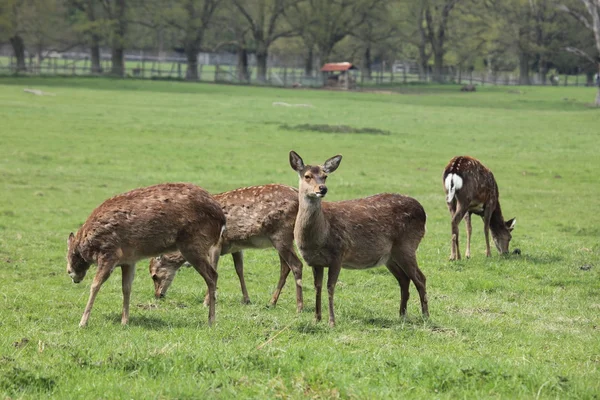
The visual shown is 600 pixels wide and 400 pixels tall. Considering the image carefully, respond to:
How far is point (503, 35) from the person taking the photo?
94.1m

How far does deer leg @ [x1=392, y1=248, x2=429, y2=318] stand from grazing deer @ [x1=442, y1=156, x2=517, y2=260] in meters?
4.42

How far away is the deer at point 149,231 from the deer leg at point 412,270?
205 cm

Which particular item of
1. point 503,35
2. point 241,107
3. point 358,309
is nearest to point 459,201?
point 358,309

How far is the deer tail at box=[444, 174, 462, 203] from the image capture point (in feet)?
47.8

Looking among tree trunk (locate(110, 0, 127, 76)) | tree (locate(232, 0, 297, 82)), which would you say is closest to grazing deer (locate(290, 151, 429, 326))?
tree trunk (locate(110, 0, 127, 76))

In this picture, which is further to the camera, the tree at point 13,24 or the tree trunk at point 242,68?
the tree trunk at point 242,68

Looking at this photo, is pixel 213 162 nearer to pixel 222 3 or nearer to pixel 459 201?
pixel 459 201

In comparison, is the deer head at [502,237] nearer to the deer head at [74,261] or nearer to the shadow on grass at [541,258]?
the shadow on grass at [541,258]

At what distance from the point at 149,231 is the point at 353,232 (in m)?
2.13

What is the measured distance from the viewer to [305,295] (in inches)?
461

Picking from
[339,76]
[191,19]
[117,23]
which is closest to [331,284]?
[117,23]

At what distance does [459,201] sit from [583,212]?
7.14 metres

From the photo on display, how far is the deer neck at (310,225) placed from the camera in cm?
934

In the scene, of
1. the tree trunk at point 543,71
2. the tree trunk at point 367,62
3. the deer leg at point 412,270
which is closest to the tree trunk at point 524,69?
the tree trunk at point 543,71
